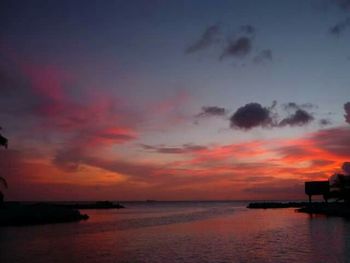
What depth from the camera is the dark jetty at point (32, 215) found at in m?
80.5

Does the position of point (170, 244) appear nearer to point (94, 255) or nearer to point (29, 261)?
point (94, 255)

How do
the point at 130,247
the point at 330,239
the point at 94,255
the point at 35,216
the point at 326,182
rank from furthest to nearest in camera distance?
the point at 326,182 < the point at 35,216 < the point at 330,239 < the point at 130,247 < the point at 94,255

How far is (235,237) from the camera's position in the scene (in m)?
58.5

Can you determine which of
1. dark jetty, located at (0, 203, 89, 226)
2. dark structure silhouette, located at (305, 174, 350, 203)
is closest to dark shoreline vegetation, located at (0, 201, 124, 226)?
dark jetty, located at (0, 203, 89, 226)

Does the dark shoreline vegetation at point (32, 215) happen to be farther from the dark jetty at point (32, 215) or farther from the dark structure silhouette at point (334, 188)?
the dark structure silhouette at point (334, 188)

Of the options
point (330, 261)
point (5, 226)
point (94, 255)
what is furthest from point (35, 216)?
point (330, 261)

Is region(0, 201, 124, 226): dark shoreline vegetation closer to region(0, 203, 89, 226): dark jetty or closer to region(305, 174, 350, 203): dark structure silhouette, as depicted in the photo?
region(0, 203, 89, 226): dark jetty

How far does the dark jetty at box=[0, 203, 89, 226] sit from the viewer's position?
3169 inches

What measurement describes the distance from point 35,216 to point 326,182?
89680 millimetres

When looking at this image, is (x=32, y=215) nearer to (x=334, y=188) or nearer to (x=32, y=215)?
(x=32, y=215)

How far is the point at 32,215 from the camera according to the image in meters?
86.5

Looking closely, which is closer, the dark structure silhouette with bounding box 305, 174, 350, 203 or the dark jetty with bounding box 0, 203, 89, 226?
the dark jetty with bounding box 0, 203, 89, 226

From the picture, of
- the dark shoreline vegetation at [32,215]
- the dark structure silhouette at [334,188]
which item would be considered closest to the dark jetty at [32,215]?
the dark shoreline vegetation at [32,215]

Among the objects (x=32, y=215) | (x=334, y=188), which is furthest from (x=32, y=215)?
(x=334, y=188)
